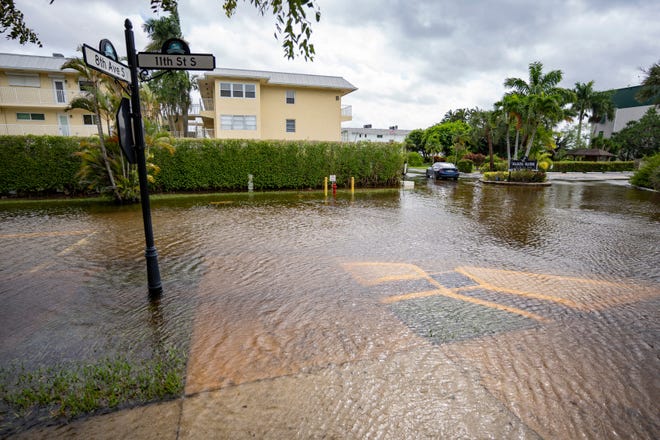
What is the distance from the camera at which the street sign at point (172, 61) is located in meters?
4.25

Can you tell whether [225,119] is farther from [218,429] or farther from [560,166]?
[560,166]

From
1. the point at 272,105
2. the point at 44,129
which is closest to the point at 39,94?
the point at 44,129

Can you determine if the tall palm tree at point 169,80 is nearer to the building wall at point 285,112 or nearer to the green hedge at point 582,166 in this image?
the building wall at point 285,112

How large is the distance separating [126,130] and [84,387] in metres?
2.68

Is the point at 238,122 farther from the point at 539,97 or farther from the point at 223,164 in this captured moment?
the point at 539,97

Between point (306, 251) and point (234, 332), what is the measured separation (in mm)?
3234

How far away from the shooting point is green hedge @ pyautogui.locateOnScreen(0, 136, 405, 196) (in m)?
14.3

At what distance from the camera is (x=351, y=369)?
3.02 meters

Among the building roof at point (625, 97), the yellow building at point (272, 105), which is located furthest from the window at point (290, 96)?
the building roof at point (625, 97)

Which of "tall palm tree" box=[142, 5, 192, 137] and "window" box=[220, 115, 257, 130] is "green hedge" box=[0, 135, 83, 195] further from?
"tall palm tree" box=[142, 5, 192, 137]

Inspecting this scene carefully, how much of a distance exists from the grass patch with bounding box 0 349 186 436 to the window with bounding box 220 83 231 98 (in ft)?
79.7

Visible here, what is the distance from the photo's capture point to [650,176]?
64.3 ft

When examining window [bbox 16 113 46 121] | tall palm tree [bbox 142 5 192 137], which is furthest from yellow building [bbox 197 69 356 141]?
window [bbox 16 113 46 121]

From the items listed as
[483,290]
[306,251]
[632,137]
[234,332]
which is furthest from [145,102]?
[632,137]
